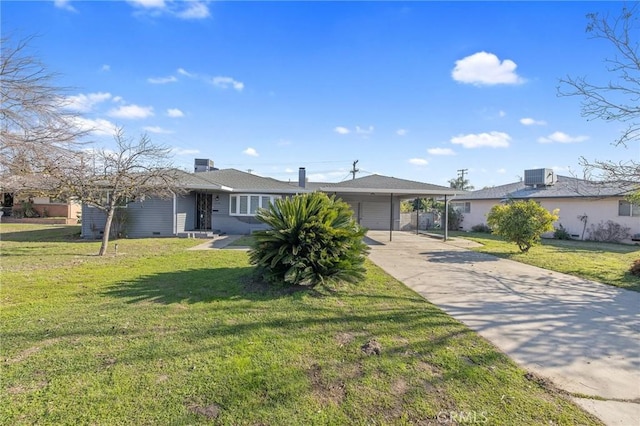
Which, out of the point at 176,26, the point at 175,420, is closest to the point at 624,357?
the point at 175,420

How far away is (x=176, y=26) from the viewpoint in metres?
9.62

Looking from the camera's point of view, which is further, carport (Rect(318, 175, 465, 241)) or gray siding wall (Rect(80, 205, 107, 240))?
carport (Rect(318, 175, 465, 241))

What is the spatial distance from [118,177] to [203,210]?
8.29 m

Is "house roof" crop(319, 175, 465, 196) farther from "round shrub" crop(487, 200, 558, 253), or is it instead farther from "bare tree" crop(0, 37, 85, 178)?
"bare tree" crop(0, 37, 85, 178)

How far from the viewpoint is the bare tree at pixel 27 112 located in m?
5.02

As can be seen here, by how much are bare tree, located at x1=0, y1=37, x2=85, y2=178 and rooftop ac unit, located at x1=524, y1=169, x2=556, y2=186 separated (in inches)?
1026

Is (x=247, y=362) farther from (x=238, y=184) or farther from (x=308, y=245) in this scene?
(x=238, y=184)

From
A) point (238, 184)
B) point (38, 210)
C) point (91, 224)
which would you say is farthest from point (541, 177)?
point (38, 210)

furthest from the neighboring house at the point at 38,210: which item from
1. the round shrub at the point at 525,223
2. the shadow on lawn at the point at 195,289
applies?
the round shrub at the point at 525,223

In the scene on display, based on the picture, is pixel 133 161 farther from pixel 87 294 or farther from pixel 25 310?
pixel 25 310

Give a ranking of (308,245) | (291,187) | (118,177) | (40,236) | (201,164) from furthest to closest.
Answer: (201,164) → (291,187) → (40,236) → (118,177) → (308,245)

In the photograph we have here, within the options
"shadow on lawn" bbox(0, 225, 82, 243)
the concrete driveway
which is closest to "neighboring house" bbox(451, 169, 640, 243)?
the concrete driveway

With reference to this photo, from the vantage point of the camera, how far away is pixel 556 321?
466cm

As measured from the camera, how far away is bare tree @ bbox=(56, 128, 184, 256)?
32.4ft
